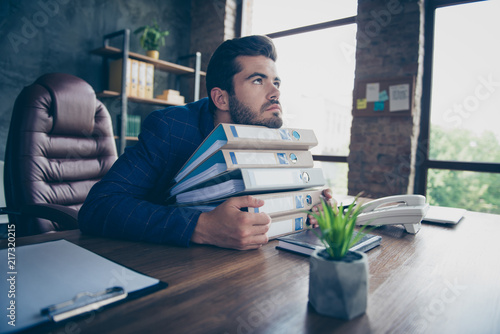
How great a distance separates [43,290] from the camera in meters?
0.48

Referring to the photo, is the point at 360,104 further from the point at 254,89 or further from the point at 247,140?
the point at 247,140

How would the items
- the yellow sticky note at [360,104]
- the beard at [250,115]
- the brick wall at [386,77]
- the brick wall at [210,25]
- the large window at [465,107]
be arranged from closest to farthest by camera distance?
the beard at [250,115] < the large window at [465,107] < the brick wall at [386,77] < the yellow sticky note at [360,104] < the brick wall at [210,25]

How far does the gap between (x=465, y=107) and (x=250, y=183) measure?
9.45 feet

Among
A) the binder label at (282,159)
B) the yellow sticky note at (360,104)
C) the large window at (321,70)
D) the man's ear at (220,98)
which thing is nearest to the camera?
the binder label at (282,159)

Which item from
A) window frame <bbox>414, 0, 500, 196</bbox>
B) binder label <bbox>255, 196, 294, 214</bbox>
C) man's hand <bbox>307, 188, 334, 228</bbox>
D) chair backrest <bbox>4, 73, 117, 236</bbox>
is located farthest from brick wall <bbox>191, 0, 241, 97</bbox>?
binder label <bbox>255, 196, 294, 214</bbox>

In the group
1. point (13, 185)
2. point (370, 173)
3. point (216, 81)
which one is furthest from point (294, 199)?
point (370, 173)

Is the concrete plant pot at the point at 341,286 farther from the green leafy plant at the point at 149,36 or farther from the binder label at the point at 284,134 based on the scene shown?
the green leafy plant at the point at 149,36

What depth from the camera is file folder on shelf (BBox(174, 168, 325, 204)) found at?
733mm

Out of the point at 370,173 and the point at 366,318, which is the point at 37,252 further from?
the point at 370,173

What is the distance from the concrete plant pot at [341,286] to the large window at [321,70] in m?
3.03

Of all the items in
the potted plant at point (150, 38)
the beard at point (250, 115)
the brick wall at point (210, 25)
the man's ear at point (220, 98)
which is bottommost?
the beard at point (250, 115)

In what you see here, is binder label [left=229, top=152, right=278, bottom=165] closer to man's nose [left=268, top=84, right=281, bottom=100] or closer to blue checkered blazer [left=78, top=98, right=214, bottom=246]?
blue checkered blazer [left=78, top=98, right=214, bottom=246]

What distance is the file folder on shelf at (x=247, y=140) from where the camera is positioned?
2.37ft

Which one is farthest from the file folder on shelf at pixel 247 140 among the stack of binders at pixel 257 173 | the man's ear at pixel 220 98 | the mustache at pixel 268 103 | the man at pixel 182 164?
the man's ear at pixel 220 98
